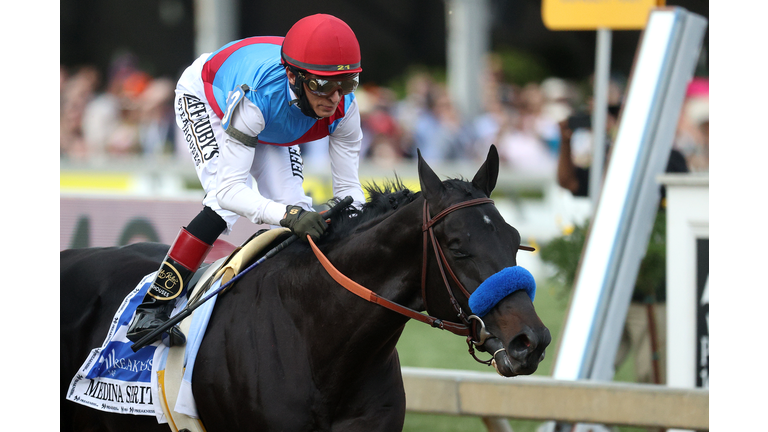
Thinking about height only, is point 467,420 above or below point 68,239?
below

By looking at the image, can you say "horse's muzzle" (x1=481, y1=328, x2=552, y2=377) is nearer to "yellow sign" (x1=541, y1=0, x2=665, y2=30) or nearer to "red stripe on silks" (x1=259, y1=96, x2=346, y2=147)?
"red stripe on silks" (x1=259, y1=96, x2=346, y2=147)

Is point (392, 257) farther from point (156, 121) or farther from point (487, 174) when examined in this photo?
point (156, 121)

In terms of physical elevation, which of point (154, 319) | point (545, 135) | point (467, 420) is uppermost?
point (154, 319)

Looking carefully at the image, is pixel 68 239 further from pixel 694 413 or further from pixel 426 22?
pixel 426 22

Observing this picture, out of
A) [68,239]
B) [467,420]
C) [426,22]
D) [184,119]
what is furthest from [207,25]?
[184,119]

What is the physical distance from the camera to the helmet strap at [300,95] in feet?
10.1

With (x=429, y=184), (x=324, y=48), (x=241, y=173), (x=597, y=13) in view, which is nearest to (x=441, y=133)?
(x=597, y=13)

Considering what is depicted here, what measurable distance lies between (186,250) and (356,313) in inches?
32.0

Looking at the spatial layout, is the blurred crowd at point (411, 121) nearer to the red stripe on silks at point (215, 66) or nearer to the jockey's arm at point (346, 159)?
the jockey's arm at point (346, 159)

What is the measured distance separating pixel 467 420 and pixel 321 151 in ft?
23.2

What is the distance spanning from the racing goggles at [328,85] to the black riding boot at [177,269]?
696 millimetres

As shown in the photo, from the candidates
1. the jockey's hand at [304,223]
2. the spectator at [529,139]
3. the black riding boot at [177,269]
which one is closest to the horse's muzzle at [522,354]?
the jockey's hand at [304,223]

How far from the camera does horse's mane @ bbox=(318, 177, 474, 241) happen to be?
3016mm

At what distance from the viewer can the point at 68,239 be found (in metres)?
6.29
